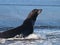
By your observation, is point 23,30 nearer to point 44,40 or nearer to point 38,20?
point 44,40

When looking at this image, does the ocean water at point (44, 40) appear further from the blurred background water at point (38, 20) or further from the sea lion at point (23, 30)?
the sea lion at point (23, 30)

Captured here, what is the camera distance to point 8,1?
1906 centimetres

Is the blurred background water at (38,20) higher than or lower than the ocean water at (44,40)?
higher

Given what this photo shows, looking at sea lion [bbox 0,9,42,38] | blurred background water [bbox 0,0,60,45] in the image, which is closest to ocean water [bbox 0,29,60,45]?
blurred background water [bbox 0,0,60,45]

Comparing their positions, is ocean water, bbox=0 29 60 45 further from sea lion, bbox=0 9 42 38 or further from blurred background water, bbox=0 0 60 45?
sea lion, bbox=0 9 42 38

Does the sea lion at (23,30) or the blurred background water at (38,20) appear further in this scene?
the sea lion at (23,30)

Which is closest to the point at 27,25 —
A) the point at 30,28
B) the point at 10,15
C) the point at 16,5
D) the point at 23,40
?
the point at 30,28

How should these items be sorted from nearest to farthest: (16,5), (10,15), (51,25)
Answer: (51,25) < (10,15) < (16,5)

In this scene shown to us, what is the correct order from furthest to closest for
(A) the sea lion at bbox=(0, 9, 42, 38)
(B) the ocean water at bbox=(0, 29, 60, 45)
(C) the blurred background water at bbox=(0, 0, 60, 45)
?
(A) the sea lion at bbox=(0, 9, 42, 38) < (C) the blurred background water at bbox=(0, 0, 60, 45) < (B) the ocean water at bbox=(0, 29, 60, 45)

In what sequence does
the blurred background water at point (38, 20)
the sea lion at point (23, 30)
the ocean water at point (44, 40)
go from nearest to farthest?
the ocean water at point (44, 40) → the blurred background water at point (38, 20) → the sea lion at point (23, 30)

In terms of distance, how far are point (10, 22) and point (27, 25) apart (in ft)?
9.18

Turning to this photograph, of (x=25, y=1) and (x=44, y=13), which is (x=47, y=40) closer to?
(x=44, y=13)

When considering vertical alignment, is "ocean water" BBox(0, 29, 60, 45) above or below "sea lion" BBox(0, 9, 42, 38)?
below

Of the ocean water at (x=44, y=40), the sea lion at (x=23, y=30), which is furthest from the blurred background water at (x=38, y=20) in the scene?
the sea lion at (x=23, y=30)
